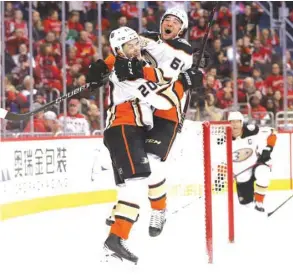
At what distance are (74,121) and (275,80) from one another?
2870mm

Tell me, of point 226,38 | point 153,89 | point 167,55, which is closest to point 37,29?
point 226,38

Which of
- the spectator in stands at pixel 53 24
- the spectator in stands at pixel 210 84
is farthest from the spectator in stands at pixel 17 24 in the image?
the spectator in stands at pixel 210 84

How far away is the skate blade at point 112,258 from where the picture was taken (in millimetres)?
3346

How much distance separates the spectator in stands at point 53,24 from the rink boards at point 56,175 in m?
1.74

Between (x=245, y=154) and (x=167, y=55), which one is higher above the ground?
(x=167, y=55)

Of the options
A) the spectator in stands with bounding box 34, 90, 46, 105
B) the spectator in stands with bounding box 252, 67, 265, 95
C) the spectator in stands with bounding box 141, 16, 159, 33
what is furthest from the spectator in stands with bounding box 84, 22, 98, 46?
the spectator in stands with bounding box 252, 67, 265, 95

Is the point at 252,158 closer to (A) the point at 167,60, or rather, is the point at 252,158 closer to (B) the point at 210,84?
(A) the point at 167,60

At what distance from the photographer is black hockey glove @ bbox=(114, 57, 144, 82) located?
10.7 feet

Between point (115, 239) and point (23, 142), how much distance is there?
266 cm

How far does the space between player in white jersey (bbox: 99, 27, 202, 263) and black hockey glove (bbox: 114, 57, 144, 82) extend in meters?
0.04

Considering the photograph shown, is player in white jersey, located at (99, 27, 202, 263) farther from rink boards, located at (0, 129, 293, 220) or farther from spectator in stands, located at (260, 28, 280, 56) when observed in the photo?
spectator in stands, located at (260, 28, 280, 56)

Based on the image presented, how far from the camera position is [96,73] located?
142 inches

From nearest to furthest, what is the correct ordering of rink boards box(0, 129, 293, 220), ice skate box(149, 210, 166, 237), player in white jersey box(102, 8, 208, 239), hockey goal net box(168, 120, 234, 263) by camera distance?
player in white jersey box(102, 8, 208, 239), ice skate box(149, 210, 166, 237), hockey goal net box(168, 120, 234, 263), rink boards box(0, 129, 293, 220)

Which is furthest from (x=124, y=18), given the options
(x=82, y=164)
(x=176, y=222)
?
(x=176, y=222)
